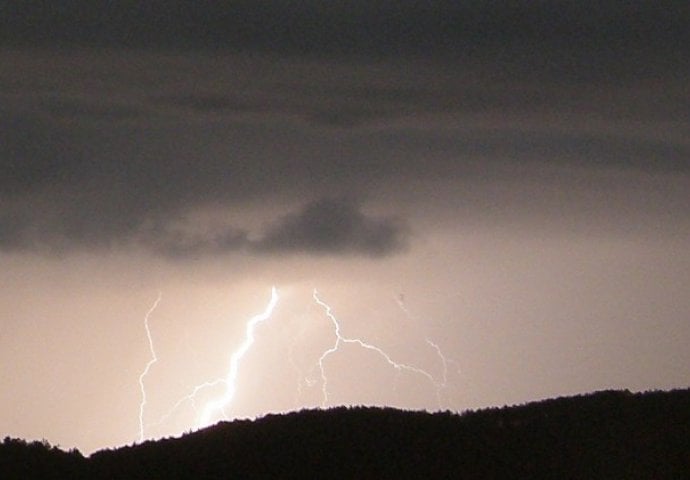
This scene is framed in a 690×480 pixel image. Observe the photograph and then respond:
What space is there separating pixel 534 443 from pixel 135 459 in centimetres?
739

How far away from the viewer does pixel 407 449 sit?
3350 centimetres

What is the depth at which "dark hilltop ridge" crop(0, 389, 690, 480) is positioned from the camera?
3228cm

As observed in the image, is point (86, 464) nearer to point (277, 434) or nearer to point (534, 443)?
point (277, 434)

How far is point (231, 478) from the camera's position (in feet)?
105

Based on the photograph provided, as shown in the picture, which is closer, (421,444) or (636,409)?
(421,444)

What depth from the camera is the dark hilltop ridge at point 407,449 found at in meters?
32.3

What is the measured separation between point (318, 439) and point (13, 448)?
5586 millimetres

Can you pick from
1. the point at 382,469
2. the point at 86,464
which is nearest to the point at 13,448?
the point at 86,464

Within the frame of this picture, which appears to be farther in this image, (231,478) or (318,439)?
(318,439)

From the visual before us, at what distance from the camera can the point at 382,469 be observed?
3250cm

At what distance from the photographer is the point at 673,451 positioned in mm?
33500

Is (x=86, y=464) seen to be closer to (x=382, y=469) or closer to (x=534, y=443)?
(x=382, y=469)

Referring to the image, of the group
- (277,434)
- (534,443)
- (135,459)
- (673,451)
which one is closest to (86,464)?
(135,459)

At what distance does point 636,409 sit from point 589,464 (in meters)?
3.13
